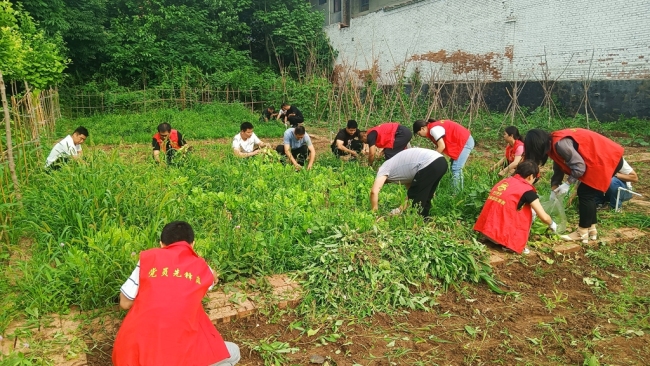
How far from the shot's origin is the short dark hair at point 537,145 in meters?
4.28

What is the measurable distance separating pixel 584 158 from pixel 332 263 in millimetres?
2779

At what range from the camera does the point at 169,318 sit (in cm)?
208

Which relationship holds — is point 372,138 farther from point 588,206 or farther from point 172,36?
point 172,36

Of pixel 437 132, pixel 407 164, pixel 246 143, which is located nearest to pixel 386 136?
pixel 437 132

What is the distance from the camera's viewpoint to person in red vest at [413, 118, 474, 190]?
19.7 feet

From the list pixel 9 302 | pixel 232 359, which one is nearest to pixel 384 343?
pixel 232 359

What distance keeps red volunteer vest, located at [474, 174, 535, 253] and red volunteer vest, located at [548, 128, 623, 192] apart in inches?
29.9

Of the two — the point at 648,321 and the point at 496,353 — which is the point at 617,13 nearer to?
the point at 648,321

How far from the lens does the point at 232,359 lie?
243cm

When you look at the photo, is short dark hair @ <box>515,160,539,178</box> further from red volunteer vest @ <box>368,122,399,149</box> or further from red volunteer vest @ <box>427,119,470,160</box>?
red volunteer vest @ <box>368,122,399,149</box>

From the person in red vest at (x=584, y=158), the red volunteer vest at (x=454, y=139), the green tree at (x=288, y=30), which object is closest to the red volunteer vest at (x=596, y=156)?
the person in red vest at (x=584, y=158)

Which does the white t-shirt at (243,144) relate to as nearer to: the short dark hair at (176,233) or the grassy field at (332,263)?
the grassy field at (332,263)

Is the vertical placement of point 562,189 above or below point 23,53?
below

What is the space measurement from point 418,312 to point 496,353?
64 centimetres
